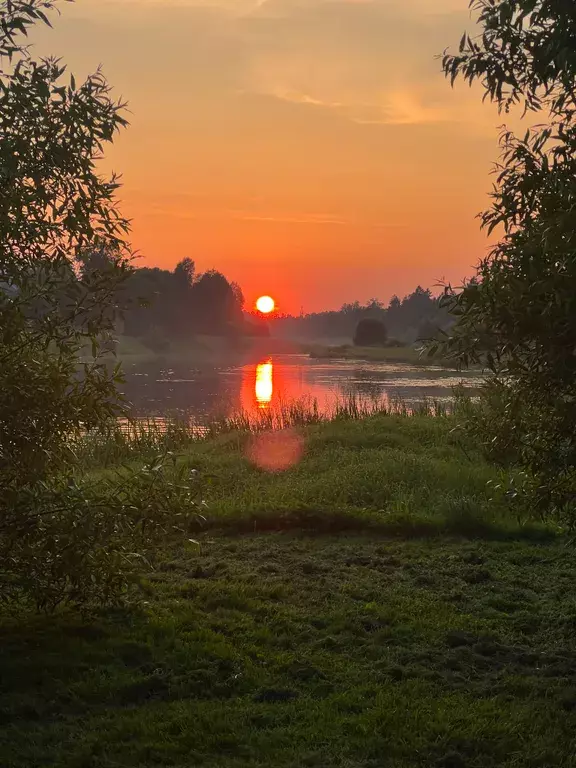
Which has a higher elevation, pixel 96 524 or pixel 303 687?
pixel 96 524

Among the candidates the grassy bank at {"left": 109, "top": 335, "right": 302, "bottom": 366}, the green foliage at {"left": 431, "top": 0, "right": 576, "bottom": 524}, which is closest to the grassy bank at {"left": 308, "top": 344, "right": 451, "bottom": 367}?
the grassy bank at {"left": 109, "top": 335, "right": 302, "bottom": 366}

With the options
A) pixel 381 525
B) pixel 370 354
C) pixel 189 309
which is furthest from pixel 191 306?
pixel 381 525

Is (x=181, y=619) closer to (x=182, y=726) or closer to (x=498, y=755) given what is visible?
(x=182, y=726)

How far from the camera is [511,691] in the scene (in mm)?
7465

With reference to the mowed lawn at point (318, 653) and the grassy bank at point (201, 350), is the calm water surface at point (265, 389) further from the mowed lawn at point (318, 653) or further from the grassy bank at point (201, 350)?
the grassy bank at point (201, 350)

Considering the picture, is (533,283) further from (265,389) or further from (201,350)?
(201,350)

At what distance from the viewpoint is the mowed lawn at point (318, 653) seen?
6.32m

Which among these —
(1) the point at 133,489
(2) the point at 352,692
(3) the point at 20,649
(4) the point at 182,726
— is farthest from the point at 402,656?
(3) the point at 20,649

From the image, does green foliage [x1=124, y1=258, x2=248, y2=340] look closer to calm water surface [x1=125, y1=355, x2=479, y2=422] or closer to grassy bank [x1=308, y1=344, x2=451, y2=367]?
grassy bank [x1=308, y1=344, x2=451, y2=367]

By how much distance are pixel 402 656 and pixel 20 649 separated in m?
3.81

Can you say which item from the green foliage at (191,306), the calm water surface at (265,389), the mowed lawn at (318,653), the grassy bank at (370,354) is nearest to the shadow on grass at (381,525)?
the mowed lawn at (318,653)

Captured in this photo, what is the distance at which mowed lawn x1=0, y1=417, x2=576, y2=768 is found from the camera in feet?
20.7

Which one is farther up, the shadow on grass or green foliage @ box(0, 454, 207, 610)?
green foliage @ box(0, 454, 207, 610)

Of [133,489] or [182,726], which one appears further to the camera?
[133,489]
